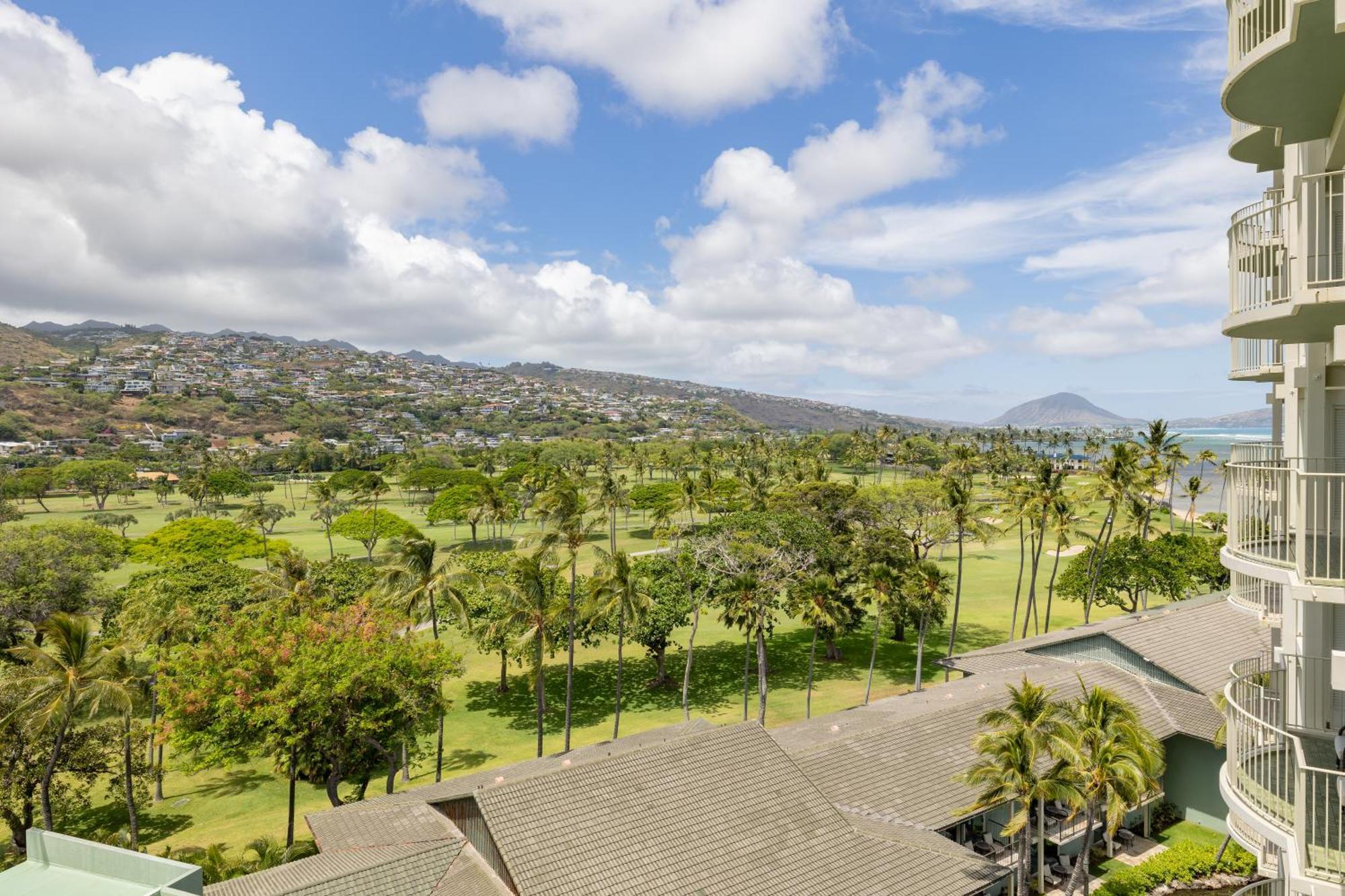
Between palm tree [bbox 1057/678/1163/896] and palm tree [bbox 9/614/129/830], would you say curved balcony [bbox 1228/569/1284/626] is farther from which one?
palm tree [bbox 9/614/129/830]

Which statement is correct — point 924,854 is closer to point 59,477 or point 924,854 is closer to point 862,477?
point 862,477

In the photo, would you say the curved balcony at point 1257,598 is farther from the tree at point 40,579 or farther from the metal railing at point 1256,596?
the tree at point 40,579

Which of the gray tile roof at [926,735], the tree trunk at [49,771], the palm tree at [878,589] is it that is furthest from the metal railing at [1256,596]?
the tree trunk at [49,771]

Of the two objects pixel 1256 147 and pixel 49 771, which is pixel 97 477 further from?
pixel 1256 147

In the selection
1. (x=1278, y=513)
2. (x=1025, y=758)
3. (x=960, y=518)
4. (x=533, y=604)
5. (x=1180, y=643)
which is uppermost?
(x=1278, y=513)

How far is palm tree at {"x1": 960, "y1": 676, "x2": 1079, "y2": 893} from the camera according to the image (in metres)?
19.4

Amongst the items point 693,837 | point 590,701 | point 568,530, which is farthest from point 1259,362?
point 590,701

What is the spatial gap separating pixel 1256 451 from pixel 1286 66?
665 cm

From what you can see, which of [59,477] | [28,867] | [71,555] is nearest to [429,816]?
[28,867]

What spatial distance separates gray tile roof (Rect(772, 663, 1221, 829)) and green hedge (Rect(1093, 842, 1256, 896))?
442 cm

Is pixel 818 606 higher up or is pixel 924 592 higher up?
pixel 924 592

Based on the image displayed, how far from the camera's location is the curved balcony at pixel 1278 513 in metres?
10.5

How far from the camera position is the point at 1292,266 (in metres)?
9.55

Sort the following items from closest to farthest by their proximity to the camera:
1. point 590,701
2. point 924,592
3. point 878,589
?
point 878,589
point 924,592
point 590,701
